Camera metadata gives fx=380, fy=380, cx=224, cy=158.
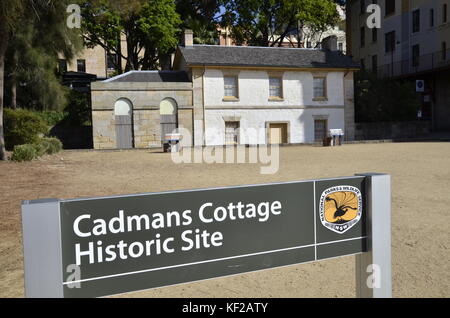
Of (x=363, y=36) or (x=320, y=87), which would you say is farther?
(x=363, y=36)

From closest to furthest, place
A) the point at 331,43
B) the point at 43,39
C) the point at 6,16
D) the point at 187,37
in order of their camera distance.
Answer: the point at 6,16, the point at 43,39, the point at 187,37, the point at 331,43

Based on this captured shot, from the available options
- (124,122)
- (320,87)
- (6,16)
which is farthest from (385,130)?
(6,16)

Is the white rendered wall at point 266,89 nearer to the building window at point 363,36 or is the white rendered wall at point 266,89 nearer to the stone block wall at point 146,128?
the stone block wall at point 146,128

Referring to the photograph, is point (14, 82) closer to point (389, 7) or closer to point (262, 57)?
point (262, 57)

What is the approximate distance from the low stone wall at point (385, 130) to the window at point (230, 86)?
10412 mm

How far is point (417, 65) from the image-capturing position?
3484 centimetres

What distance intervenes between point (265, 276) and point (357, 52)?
44091 mm

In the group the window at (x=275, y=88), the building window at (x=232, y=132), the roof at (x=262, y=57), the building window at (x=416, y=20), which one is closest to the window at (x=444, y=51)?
the building window at (x=416, y=20)

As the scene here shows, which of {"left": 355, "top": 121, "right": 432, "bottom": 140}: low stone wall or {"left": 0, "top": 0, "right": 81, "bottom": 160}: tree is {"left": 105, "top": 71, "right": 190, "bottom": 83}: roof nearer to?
{"left": 0, "top": 0, "right": 81, "bottom": 160}: tree

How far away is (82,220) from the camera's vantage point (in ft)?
6.64

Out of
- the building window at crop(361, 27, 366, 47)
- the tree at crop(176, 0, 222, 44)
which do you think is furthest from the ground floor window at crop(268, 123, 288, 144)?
the building window at crop(361, 27, 366, 47)

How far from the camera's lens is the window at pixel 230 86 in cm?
2803

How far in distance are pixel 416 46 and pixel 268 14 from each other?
46.6 feet

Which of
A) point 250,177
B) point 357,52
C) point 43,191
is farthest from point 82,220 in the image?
point 357,52
